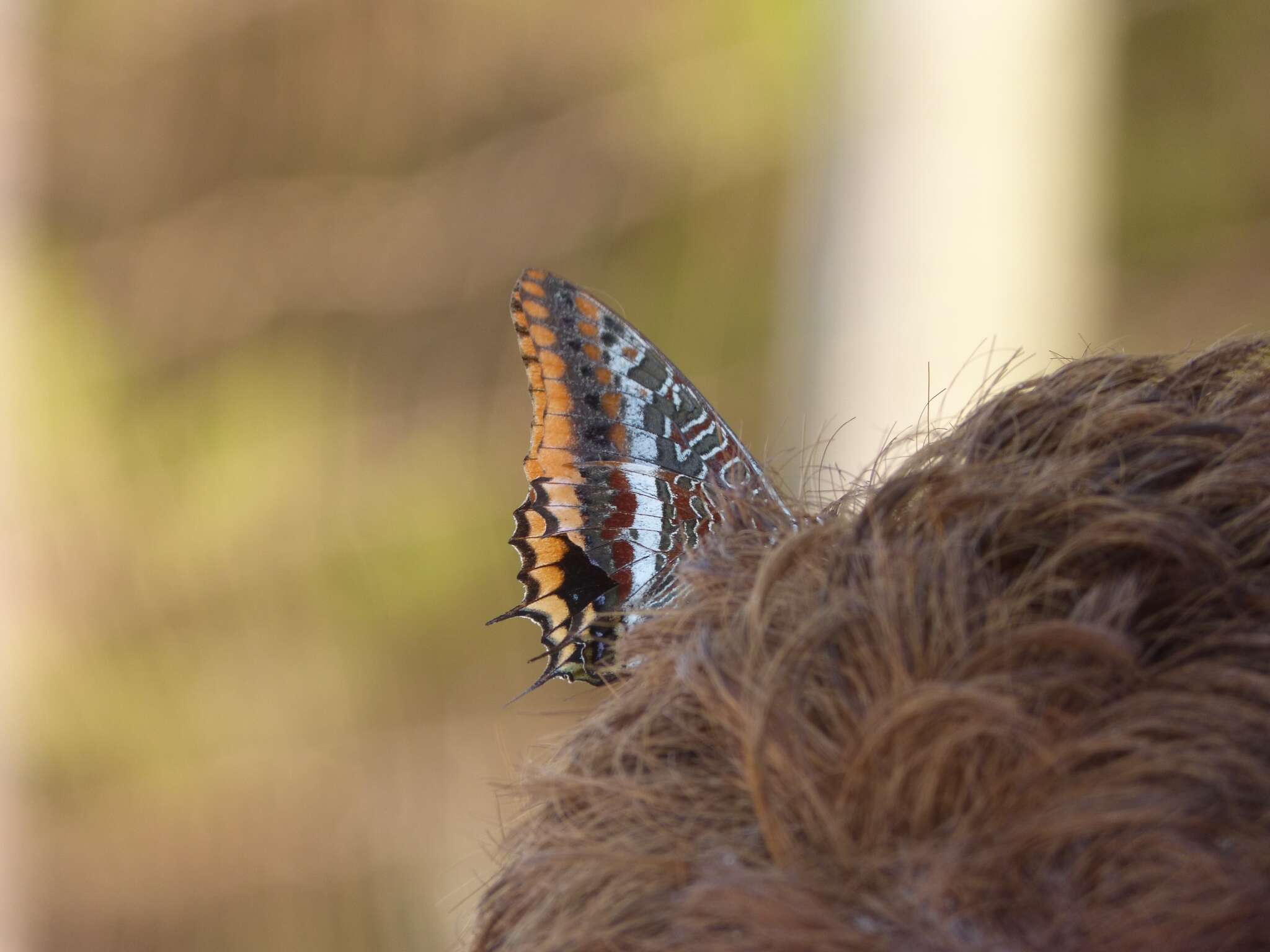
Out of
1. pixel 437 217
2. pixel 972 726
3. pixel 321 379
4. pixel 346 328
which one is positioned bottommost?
pixel 972 726

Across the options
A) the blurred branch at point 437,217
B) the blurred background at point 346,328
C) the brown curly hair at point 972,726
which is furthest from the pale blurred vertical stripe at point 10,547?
the brown curly hair at point 972,726

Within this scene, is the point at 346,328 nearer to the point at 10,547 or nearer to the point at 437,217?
the point at 437,217

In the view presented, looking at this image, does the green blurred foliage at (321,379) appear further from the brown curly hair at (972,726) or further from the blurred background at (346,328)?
the brown curly hair at (972,726)

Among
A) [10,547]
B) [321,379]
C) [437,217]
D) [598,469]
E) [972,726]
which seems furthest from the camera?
[437,217]

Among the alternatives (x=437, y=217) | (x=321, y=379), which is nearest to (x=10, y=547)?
(x=321, y=379)

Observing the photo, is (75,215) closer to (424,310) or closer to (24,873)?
(424,310)

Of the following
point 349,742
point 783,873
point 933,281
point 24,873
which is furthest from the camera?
point 349,742

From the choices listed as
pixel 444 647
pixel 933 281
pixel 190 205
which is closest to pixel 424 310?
pixel 190 205
